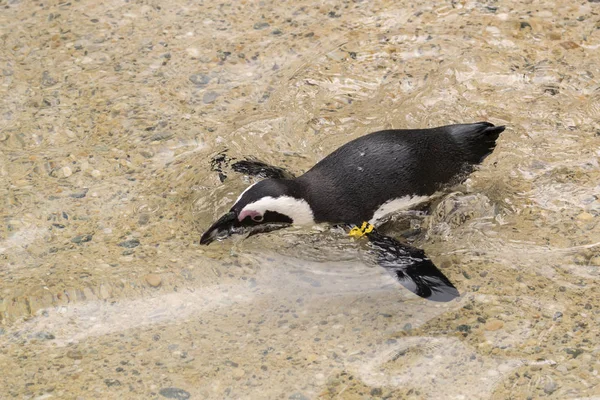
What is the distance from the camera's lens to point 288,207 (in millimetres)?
3039

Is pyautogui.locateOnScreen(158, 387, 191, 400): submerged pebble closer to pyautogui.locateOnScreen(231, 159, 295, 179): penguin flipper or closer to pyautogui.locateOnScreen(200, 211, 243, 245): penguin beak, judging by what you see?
pyautogui.locateOnScreen(200, 211, 243, 245): penguin beak

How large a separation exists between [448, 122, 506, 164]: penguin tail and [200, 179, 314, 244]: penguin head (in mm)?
704

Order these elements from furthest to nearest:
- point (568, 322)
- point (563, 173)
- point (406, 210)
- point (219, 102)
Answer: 1. point (219, 102)
2. point (563, 173)
3. point (406, 210)
4. point (568, 322)

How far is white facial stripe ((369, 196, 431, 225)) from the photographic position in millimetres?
3188

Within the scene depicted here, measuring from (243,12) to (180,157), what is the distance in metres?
1.23

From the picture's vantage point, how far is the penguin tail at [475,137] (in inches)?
131

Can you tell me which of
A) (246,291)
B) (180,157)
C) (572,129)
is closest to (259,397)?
(246,291)

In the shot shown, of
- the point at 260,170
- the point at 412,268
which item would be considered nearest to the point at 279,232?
the point at 260,170

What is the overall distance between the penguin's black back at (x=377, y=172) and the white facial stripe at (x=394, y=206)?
20 mm

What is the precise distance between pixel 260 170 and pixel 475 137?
0.89m

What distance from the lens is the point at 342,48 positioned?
4281 millimetres

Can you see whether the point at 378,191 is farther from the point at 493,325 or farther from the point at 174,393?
the point at 174,393

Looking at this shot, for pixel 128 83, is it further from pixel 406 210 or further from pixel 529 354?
pixel 529 354

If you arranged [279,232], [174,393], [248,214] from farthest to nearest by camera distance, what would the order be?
1. [279,232]
2. [248,214]
3. [174,393]
